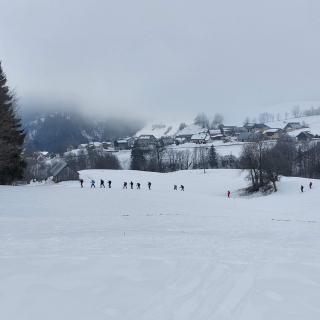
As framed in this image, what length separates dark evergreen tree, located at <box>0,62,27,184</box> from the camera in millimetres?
25289

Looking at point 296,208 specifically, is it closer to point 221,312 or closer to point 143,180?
point 221,312

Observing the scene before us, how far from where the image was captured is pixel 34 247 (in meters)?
7.96

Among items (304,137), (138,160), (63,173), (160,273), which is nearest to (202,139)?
(304,137)

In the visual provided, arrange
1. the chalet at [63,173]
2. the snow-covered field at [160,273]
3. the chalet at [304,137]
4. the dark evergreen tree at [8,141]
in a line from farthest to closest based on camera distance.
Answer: the chalet at [304,137], the chalet at [63,173], the dark evergreen tree at [8,141], the snow-covered field at [160,273]

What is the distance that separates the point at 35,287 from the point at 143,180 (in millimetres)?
43954

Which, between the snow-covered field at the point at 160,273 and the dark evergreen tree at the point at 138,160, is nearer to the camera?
the snow-covered field at the point at 160,273

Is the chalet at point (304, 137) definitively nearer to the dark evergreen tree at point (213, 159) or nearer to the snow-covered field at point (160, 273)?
the dark evergreen tree at point (213, 159)

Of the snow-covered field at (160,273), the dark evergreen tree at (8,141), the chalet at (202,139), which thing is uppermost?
the chalet at (202,139)

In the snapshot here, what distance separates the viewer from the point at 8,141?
88.2ft

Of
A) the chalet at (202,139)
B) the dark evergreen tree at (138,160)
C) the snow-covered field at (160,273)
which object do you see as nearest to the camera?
the snow-covered field at (160,273)

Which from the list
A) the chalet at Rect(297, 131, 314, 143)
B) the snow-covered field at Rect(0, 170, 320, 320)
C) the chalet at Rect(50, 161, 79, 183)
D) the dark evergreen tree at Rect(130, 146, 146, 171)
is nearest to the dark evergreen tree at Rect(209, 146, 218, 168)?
the dark evergreen tree at Rect(130, 146, 146, 171)

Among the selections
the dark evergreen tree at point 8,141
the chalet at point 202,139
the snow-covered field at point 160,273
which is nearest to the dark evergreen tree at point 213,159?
the chalet at point 202,139

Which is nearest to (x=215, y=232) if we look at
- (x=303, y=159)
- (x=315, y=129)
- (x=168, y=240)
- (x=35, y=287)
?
(x=168, y=240)

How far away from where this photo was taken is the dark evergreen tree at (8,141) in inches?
996
